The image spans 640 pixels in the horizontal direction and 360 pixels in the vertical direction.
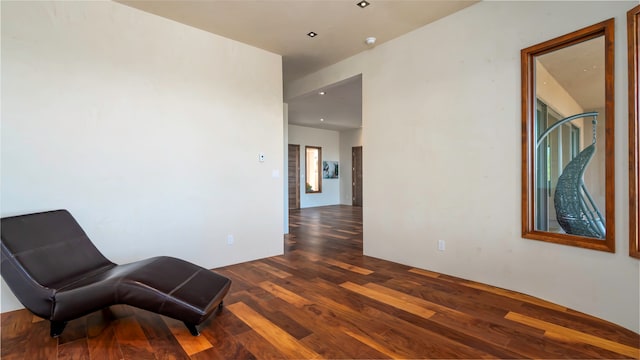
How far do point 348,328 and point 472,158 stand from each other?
2110 millimetres

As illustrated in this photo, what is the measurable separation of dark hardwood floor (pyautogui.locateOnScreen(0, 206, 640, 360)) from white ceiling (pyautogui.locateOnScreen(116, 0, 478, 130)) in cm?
281

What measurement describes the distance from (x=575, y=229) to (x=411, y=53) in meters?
2.47

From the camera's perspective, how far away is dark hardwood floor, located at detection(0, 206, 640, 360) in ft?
6.36

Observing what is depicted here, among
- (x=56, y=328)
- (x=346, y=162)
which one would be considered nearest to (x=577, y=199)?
(x=56, y=328)

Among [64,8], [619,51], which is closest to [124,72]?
[64,8]

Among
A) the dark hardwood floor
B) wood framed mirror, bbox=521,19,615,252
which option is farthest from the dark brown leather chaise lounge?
wood framed mirror, bbox=521,19,615,252

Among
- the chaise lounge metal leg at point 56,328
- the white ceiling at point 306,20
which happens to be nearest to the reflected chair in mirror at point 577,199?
the white ceiling at point 306,20

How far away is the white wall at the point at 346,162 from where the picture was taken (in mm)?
10945

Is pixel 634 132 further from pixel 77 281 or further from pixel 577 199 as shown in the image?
pixel 77 281

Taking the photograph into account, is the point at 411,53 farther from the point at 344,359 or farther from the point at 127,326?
the point at 127,326

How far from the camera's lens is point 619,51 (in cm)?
224

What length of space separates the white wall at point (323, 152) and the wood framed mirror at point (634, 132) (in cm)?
825

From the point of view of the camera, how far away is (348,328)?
2.22m

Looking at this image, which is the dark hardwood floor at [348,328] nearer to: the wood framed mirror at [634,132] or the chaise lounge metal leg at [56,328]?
the chaise lounge metal leg at [56,328]
